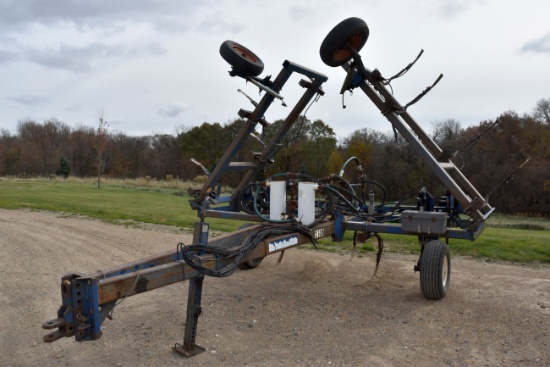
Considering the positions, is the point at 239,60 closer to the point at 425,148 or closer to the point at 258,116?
the point at 258,116

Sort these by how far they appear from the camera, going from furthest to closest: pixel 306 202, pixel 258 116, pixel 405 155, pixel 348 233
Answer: pixel 405 155
pixel 348 233
pixel 258 116
pixel 306 202

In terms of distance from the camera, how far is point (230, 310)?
538 centimetres

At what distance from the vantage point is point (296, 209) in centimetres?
550

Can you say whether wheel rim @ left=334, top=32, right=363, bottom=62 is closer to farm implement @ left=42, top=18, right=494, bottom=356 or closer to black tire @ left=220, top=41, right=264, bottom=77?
farm implement @ left=42, top=18, right=494, bottom=356

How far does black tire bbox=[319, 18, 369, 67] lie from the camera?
5.57m

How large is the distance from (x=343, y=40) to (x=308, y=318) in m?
3.18

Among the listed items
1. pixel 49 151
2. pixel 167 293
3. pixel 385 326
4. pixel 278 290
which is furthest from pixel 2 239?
pixel 49 151

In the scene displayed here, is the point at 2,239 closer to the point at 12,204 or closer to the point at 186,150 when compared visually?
the point at 12,204

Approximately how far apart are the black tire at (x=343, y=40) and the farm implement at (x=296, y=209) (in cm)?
1

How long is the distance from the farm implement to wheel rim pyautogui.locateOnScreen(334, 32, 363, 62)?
0.04ft

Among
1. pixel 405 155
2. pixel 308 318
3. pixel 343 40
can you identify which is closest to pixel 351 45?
pixel 343 40

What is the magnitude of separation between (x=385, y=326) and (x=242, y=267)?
111 inches

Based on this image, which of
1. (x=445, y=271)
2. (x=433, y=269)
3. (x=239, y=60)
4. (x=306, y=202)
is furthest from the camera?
(x=445, y=271)

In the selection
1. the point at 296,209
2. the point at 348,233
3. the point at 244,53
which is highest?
the point at 244,53
